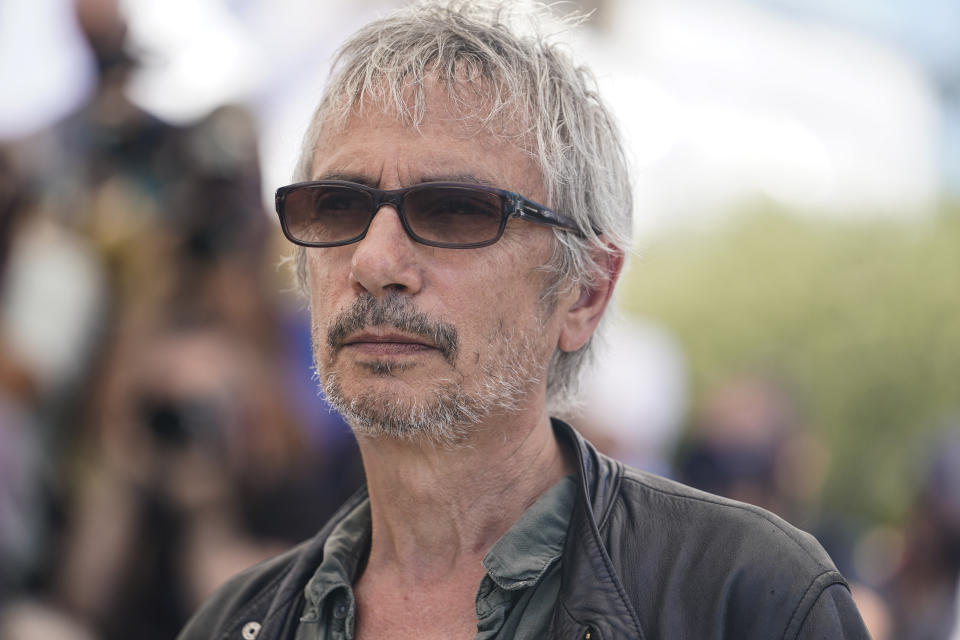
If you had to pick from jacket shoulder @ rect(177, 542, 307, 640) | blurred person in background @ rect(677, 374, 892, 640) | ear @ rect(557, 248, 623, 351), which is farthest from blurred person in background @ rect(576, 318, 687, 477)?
jacket shoulder @ rect(177, 542, 307, 640)

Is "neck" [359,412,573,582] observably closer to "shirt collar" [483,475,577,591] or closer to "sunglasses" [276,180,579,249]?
"shirt collar" [483,475,577,591]

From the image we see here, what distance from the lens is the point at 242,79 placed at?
6051 millimetres

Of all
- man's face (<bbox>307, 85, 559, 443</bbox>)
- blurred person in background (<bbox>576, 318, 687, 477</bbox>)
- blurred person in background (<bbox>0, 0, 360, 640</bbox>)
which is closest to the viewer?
man's face (<bbox>307, 85, 559, 443</bbox>)

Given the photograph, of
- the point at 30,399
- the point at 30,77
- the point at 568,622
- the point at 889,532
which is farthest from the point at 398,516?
the point at 889,532

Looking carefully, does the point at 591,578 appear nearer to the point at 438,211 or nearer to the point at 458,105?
the point at 438,211

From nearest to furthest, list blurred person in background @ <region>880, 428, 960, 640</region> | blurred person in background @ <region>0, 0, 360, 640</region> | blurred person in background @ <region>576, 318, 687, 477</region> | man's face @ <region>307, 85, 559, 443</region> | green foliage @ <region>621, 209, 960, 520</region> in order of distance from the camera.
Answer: man's face @ <region>307, 85, 559, 443</region>
blurred person in background @ <region>0, 0, 360, 640</region>
blurred person in background @ <region>880, 428, 960, 640</region>
blurred person in background @ <region>576, 318, 687, 477</region>
green foliage @ <region>621, 209, 960, 520</region>

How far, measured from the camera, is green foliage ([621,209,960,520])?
11.4 meters

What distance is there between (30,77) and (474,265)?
148 inches

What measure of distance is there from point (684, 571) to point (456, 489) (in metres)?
0.54

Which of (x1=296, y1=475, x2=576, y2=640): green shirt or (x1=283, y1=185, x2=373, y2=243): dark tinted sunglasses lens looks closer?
(x1=296, y1=475, x2=576, y2=640): green shirt

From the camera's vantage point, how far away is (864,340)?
38.2 ft

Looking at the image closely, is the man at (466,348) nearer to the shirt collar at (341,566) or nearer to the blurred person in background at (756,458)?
the shirt collar at (341,566)

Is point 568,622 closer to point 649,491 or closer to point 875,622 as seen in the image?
point 649,491

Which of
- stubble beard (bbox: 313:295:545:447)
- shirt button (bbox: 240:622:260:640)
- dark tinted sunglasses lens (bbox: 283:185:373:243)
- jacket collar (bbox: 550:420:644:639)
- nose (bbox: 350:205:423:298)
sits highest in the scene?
dark tinted sunglasses lens (bbox: 283:185:373:243)
